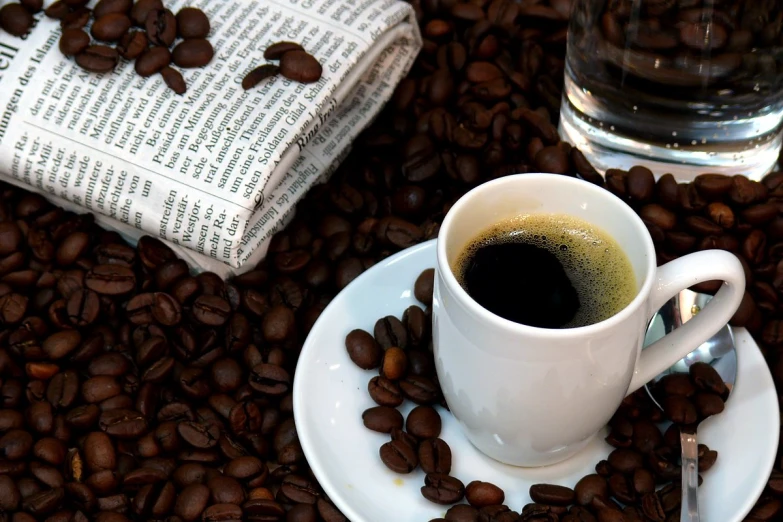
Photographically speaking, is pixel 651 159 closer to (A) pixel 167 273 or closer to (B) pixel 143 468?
(A) pixel 167 273

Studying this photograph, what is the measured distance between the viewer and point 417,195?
1356 mm

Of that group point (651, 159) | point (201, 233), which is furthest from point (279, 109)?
point (651, 159)

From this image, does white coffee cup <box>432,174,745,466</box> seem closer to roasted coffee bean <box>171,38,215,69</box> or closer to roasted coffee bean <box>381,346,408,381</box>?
roasted coffee bean <box>381,346,408,381</box>

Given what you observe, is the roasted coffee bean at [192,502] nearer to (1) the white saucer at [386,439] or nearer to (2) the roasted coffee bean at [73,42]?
(1) the white saucer at [386,439]

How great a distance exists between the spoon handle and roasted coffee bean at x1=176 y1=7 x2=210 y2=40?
89 cm

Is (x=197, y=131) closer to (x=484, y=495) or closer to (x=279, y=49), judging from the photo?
(x=279, y=49)

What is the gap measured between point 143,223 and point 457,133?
→ 49cm

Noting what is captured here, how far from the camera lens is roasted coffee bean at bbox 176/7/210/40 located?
1.36 meters

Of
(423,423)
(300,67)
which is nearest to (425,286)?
(423,423)

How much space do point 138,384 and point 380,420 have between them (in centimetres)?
35

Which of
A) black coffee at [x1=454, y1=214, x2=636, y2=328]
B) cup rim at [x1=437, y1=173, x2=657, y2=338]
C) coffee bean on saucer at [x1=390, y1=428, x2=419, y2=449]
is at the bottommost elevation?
coffee bean on saucer at [x1=390, y1=428, x2=419, y2=449]

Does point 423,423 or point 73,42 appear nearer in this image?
point 423,423

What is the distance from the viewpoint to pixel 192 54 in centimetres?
133

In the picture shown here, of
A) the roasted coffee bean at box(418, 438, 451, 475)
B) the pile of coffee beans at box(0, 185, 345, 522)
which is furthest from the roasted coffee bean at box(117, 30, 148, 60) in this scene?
the roasted coffee bean at box(418, 438, 451, 475)
